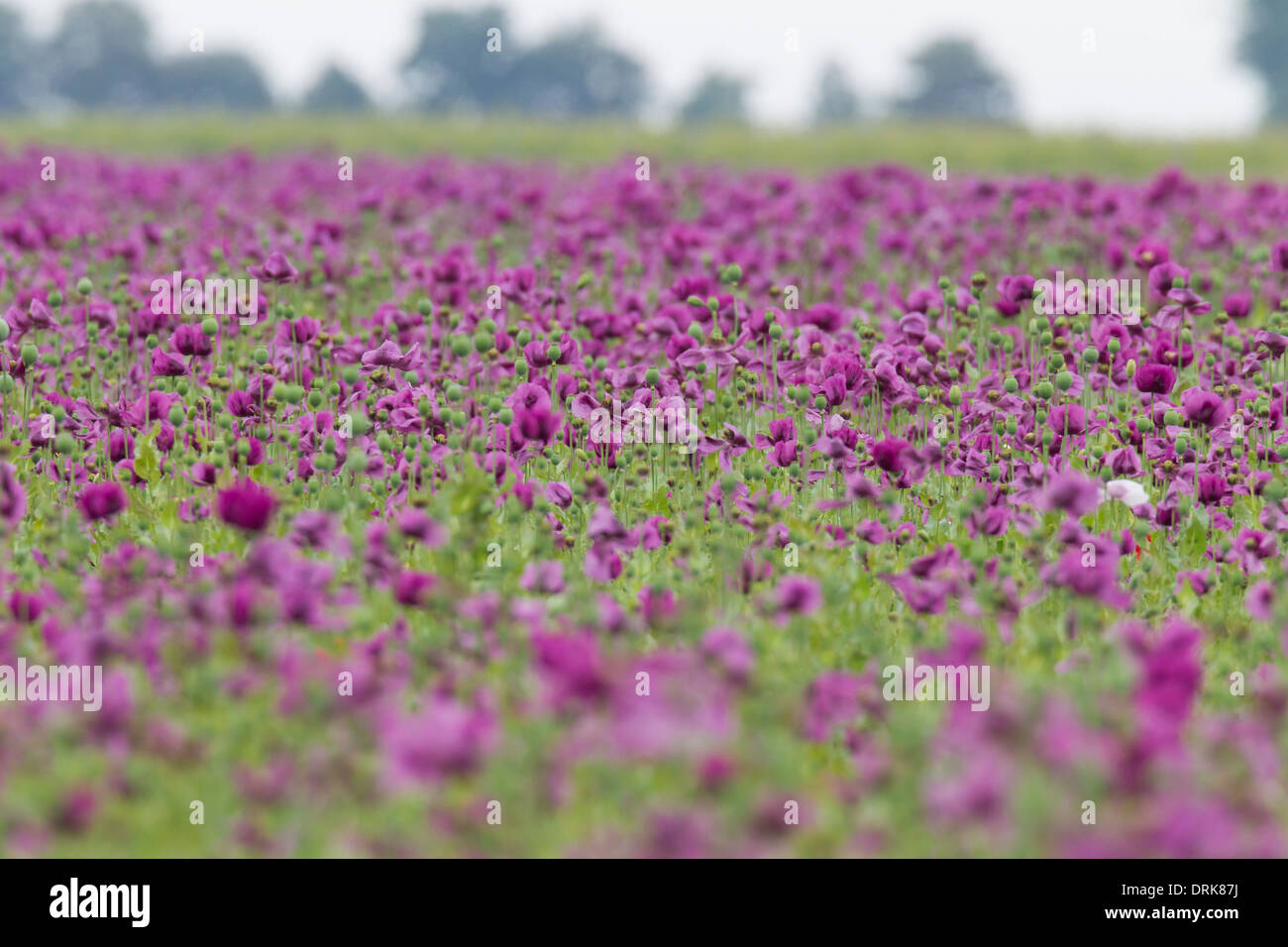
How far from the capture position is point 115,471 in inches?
207

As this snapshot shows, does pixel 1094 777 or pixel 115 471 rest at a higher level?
pixel 115 471

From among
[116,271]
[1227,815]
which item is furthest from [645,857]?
[116,271]

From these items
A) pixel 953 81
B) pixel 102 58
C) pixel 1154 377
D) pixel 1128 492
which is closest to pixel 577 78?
pixel 953 81

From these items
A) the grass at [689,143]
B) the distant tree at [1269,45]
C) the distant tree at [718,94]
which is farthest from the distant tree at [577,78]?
the grass at [689,143]

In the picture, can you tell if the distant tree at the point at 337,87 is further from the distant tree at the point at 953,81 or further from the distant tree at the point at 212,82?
the distant tree at the point at 953,81

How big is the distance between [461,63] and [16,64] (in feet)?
79.2

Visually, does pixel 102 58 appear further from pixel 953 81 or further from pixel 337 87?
pixel 953 81

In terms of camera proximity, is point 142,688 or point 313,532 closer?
point 142,688

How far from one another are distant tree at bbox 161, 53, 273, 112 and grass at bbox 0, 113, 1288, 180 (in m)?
53.6

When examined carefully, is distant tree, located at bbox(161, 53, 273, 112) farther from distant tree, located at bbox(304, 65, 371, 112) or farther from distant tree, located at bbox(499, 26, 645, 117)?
distant tree, located at bbox(499, 26, 645, 117)

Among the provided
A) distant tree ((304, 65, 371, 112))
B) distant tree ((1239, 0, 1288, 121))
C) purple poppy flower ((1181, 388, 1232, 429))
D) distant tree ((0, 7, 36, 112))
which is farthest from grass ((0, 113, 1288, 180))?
distant tree ((0, 7, 36, 112))

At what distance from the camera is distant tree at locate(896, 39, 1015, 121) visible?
268ft
